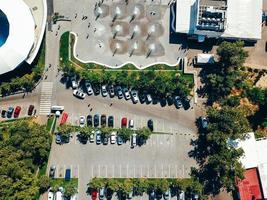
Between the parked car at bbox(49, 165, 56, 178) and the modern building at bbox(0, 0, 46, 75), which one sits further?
the parked car at bbox(49, 165, 56, 178)

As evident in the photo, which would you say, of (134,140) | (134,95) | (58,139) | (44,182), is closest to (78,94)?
(58,139)

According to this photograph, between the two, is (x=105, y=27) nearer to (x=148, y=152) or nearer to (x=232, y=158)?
(x=148, y=152)

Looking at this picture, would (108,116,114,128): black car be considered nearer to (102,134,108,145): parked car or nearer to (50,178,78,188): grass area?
(102,134,108,145): parked car

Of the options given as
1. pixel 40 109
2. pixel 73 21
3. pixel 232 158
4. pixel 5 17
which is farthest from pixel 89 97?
pixel 232 158

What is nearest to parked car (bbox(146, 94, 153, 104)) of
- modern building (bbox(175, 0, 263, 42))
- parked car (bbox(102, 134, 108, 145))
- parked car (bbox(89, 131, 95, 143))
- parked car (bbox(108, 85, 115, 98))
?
parked car (bbox(108, 85, 115, 98))

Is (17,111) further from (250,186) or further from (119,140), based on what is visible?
(250,186)

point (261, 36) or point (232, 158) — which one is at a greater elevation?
point (261, 36)

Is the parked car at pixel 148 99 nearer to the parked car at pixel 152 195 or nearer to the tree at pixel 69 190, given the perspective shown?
the parked car at pixel 152 195
